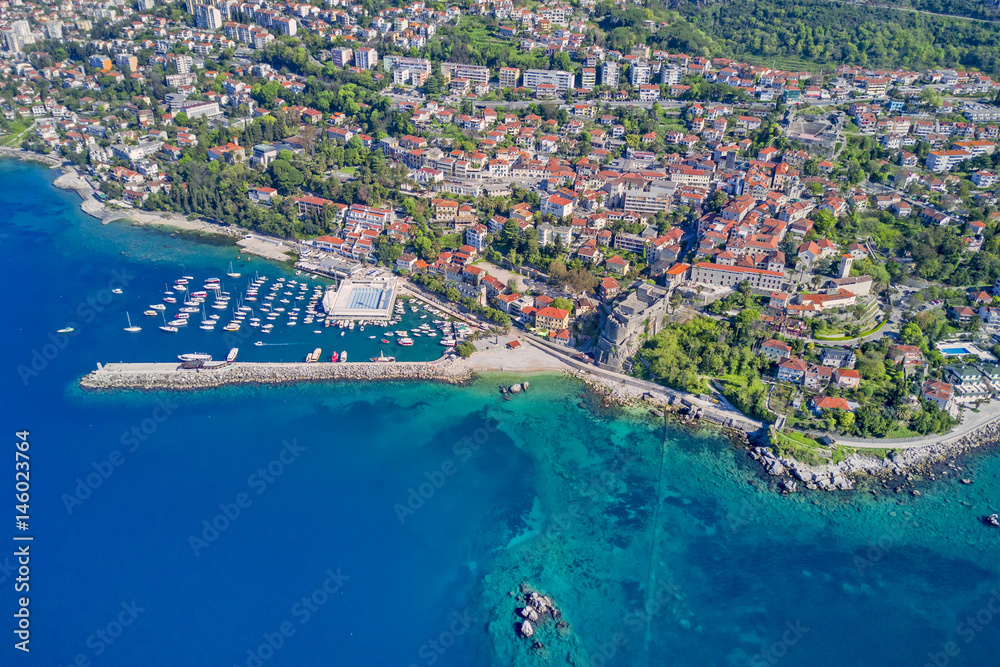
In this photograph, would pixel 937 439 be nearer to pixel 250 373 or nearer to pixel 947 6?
pixel 250 373

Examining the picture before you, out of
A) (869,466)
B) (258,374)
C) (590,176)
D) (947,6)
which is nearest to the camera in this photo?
(869,466)

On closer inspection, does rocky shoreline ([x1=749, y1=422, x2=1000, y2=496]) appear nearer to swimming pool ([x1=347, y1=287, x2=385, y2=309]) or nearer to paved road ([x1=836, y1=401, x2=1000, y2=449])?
paved road ([x1=836, y1=401, x2=1000, y2=449])

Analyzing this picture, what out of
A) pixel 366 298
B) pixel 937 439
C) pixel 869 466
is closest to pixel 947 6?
pixel 937 439

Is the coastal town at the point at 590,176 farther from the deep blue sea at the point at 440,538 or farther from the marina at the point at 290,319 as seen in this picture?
the deep blue sea at the point at 440,538

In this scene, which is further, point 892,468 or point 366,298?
point 366,298

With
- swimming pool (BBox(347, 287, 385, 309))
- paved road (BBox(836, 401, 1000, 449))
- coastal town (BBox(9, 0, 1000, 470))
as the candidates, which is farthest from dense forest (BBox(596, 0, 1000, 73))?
paved road (BBox(836, 401, 1000, 449))

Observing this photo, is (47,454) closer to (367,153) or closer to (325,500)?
(325,500)

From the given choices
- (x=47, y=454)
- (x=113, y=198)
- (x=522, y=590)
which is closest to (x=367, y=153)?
(x=113, y=198)

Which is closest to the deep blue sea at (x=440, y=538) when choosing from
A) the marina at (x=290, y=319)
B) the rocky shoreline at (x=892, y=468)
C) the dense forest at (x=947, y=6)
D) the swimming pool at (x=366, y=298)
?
the rocky shoreline at (x=892, y=468)

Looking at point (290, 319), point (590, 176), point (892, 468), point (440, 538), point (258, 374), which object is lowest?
point (440, 538)
